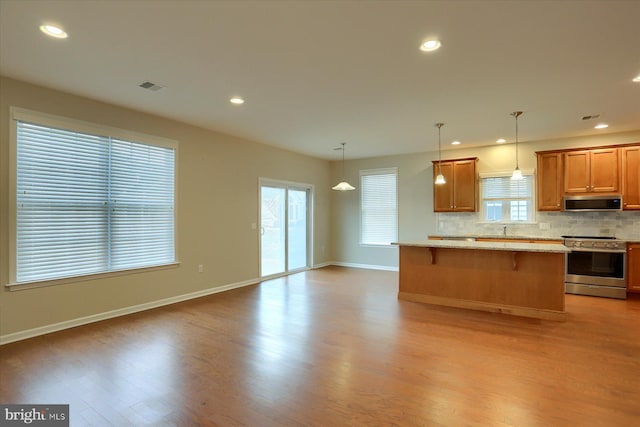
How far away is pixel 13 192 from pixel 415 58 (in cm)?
418

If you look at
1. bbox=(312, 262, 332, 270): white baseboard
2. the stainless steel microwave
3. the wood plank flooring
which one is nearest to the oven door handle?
→ the stainless steel microwave

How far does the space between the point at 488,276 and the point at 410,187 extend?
3.21 m

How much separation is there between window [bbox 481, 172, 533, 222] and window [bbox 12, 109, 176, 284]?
5.74m

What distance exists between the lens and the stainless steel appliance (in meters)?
5.15

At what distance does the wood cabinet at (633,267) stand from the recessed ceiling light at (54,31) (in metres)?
7.51

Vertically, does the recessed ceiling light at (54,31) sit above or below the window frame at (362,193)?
above

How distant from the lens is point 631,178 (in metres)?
5.31

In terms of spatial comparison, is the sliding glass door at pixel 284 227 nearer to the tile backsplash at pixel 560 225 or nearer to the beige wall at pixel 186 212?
the beige wall at pixel 186 212

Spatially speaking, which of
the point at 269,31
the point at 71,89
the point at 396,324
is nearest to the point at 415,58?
the point at 269,31

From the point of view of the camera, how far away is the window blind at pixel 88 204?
3543 mm

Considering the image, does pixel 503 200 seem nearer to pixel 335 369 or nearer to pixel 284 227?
pixel 284 227

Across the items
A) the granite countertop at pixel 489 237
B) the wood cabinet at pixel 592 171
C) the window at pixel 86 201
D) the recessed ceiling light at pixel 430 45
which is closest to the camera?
the recessed ceiling light at pixel 430 45

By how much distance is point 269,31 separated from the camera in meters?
2.54

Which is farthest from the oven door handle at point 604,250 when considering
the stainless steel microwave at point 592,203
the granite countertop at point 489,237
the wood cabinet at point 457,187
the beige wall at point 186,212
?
the beige wall at point 186,212
